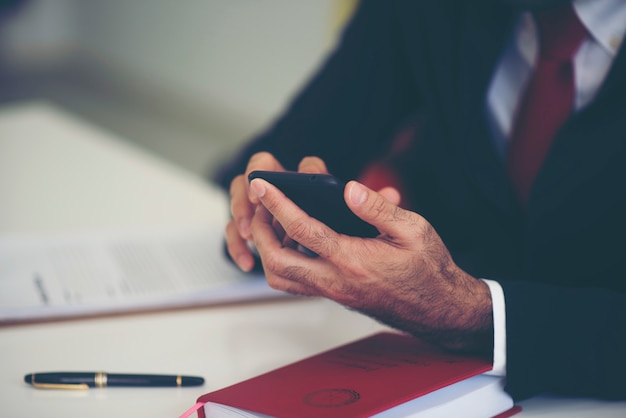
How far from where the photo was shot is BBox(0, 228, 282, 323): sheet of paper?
40.1 inches

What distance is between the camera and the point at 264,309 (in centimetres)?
105

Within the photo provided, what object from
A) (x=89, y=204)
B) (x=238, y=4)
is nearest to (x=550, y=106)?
(x=89, y=204)

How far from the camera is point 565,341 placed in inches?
31.8

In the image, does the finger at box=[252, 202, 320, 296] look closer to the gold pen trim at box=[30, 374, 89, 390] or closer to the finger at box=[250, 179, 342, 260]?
the finger at box=[250, 179, 342, 260]

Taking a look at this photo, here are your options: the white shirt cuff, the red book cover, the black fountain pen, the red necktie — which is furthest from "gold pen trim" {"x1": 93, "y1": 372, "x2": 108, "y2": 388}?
the red necktie

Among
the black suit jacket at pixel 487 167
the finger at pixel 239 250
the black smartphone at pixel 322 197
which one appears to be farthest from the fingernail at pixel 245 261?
the black suit jacket at pixel 487 167

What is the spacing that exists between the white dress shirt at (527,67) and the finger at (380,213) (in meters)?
0.14

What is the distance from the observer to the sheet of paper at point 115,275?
3.34ft

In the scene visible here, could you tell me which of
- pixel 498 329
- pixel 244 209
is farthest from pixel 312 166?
pixel 498 329

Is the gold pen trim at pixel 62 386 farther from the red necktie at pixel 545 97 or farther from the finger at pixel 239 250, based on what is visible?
the red necktie at pixel 545 97

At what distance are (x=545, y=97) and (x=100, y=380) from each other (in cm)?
75

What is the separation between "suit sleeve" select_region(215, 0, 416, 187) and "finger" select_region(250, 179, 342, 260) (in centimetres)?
56

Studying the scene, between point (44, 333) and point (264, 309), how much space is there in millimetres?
297

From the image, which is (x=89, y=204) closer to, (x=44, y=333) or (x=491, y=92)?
(x=44, y=333)
